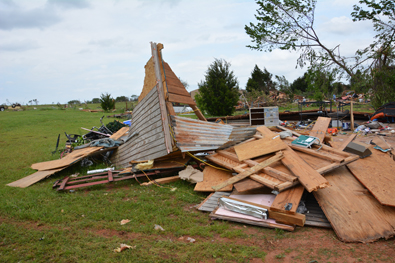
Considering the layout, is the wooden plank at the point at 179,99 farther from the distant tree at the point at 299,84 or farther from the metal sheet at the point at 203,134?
the distant tree at the point at 299,84

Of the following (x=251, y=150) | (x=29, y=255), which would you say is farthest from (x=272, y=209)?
(x=29, y=255)

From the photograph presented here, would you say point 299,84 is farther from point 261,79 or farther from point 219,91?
point 219,91

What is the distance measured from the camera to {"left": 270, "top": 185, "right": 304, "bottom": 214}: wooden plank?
368 cm

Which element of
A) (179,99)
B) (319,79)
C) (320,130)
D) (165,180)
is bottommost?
(165,180)

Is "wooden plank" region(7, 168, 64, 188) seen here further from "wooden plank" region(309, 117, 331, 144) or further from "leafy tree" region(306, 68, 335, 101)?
"leafy tree" region(306, 68, 335, 101)

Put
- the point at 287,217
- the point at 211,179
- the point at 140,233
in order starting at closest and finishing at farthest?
the point at 287,217 < the point at 140,233 < the point at 211,179

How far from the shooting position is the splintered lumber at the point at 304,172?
397cm

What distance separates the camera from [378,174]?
4586 millimetres

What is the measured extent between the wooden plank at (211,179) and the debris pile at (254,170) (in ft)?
0.07

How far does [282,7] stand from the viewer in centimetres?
1603

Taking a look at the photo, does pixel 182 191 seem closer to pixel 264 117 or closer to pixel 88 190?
pixel 88 190

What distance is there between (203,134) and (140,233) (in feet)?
10.7

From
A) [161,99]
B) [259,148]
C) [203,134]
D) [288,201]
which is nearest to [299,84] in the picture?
[203,134]

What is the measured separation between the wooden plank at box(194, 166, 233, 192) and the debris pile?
0.02m
